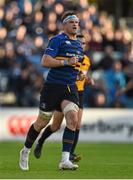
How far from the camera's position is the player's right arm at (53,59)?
476 inches

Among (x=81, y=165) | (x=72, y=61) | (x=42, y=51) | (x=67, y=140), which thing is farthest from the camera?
(x=42, y=51)

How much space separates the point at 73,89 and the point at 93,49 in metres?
13.4

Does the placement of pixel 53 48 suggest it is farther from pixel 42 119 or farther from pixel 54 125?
pixel 54 125

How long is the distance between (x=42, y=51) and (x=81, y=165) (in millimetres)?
11683

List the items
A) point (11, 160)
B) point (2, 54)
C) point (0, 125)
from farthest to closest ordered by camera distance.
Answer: point (2, 54) < point (0, 125) < point (11, 160)

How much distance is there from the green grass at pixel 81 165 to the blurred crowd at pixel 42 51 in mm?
5120

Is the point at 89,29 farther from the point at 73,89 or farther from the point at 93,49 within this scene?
the point at 73,89

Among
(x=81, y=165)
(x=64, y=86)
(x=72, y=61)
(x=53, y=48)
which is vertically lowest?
(x=81, y=165)

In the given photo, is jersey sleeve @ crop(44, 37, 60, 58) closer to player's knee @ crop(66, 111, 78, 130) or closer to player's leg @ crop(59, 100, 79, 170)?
player's leg @ crop(59, 100, 79, 170)

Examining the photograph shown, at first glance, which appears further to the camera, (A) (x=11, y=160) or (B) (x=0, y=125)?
(B) (x=0, y=125)

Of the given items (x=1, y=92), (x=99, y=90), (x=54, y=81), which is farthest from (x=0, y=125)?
(x=54, y=81)

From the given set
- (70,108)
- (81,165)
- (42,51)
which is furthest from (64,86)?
(42,51)

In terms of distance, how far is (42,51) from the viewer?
82.2ft

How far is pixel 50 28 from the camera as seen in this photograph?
25297 mm
